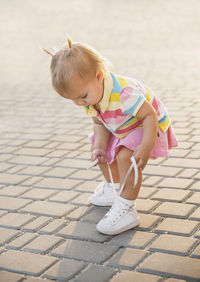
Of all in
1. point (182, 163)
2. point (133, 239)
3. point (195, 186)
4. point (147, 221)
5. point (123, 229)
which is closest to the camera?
point (133, 239)

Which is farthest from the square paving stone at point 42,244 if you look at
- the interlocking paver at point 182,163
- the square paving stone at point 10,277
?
the interlocking paver at point 182,163

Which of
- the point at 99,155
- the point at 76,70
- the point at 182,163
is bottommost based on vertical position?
the point at 182,163

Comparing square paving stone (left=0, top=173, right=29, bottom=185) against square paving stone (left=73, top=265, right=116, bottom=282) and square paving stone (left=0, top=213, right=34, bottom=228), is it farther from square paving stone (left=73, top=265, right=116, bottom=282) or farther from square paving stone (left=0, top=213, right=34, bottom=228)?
square paving stone (left=73, top=265, right=116, bottom=282)

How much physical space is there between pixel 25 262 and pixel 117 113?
99 cm

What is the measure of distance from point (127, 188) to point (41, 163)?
58.2 inches

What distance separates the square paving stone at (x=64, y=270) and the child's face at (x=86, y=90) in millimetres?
895

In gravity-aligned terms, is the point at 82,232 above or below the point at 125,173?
below

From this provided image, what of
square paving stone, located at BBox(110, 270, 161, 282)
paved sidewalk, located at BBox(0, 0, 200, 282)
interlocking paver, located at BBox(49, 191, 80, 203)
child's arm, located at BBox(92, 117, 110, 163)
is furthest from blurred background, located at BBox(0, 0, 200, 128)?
square paving stone, located at BBox(110, 270, 161, 282)

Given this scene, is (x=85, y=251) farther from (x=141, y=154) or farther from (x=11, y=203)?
(x=11, y=203)

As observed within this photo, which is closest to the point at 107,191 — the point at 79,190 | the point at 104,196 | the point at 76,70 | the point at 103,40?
the point at 104,196

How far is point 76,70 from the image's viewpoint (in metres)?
2.99

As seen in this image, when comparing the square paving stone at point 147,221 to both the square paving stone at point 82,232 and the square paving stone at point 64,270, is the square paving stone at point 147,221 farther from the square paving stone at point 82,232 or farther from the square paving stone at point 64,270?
the square paving stone at point 64,270

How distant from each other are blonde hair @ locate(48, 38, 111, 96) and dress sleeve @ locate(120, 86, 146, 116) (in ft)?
0.68

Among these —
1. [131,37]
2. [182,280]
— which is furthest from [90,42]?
[182,280]
